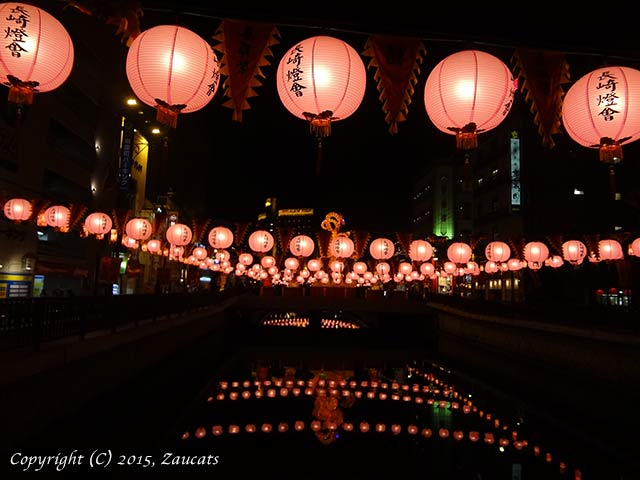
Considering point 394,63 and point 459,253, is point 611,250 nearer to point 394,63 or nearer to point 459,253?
point 459,253

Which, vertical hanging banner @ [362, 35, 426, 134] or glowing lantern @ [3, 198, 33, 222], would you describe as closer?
vertical hanging banner @ [362, 35, 426, 134]

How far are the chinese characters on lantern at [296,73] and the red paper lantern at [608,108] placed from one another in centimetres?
398

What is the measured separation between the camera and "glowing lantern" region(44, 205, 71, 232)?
19000 mm

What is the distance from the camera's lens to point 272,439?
1164 centimetres

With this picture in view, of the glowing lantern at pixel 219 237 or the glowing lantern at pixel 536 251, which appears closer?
the glowing lantern at pixel 219 237

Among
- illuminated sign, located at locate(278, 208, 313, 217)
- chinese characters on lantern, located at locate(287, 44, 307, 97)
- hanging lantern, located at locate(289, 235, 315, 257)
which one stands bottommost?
hanging lantern, located at locate(289, 235, 315, 257)

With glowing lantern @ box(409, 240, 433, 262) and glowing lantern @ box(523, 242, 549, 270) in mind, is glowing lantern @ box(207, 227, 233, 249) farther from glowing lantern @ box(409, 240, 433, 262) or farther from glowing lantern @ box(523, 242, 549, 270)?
glowing lantern @ box(523, 242, 549, 270)

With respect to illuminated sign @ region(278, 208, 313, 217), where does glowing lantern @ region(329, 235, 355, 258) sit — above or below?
below

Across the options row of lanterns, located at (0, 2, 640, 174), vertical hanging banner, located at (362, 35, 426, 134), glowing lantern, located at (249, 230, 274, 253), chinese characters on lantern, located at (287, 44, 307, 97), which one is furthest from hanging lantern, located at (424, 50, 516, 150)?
glowing lantern, located at (249, 230, 274, 253)

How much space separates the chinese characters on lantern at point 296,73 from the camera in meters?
6.39

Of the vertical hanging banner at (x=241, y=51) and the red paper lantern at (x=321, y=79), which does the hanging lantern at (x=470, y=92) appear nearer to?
the red paper lantern at (x=321, y=79)

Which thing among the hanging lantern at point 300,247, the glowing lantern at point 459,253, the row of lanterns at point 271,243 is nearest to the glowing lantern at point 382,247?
the row of lanterns at point 271,243

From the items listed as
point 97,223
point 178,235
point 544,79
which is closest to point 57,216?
point 97,223

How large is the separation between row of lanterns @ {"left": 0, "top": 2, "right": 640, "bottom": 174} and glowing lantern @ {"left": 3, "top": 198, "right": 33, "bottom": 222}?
539 inches
